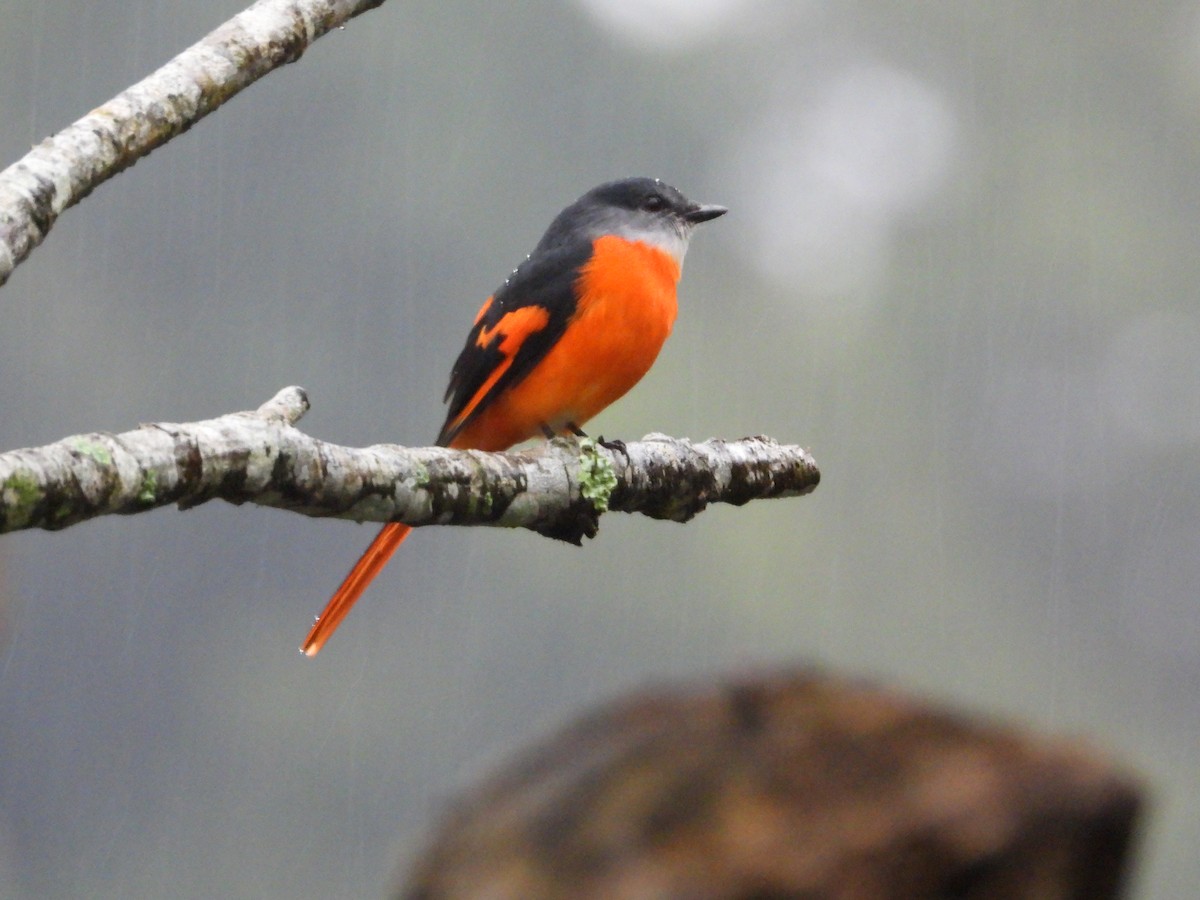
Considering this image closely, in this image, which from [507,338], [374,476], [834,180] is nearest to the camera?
[374,476]

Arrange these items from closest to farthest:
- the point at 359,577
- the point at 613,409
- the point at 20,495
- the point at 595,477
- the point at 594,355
Answer: the point at 20,495 < the point at 595,477 < the point at 359,577 < the point at 594,355 < the point at 613,409

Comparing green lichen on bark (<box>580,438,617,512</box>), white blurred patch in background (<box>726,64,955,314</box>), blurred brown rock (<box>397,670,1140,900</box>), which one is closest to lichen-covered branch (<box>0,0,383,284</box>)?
green lichen on bark (<box>580,438,617,512</box>)

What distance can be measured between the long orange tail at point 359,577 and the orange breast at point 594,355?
688 mm

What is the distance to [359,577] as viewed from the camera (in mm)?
3799

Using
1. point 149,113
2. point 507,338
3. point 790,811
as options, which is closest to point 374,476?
point 149,113

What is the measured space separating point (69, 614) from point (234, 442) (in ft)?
152

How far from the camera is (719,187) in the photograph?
5775 centimetres

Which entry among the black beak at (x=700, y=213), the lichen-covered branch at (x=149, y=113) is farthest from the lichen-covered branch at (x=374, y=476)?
the black beak at (x=700, y=213)

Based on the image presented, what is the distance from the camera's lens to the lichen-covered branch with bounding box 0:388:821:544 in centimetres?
195

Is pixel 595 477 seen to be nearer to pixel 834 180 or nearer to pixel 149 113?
pixel 149 113

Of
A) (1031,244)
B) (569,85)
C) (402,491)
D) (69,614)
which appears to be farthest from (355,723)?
(402,491)

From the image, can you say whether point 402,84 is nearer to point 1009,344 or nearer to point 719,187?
point 719,187

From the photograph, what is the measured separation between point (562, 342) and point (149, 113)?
172cm

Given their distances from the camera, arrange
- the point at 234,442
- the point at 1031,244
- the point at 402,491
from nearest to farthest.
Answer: the point at 234,442, the point at 402,491, the point at 1031,244
